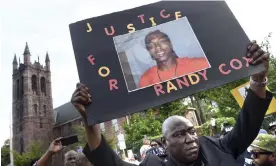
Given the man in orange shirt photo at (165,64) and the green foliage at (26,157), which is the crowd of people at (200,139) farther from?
the green foliage at (26,157)

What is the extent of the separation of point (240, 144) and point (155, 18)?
1.16 m

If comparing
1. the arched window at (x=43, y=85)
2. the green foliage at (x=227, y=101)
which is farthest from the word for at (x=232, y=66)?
the arched window at (x=43, y=85)

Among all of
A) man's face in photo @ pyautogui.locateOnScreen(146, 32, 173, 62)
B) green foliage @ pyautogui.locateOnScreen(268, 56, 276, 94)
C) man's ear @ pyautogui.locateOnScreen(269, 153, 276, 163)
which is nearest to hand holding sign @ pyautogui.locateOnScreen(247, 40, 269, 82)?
man's face in photo @ pyautogui.locateOnScreen(146, 32, 173, 62)

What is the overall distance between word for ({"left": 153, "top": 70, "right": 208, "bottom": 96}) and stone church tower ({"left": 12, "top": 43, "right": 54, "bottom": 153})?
2984 inches

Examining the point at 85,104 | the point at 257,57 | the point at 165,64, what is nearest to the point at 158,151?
the point at 165,64

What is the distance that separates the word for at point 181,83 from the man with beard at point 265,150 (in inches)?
55.9

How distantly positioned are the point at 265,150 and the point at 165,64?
5.54 feet

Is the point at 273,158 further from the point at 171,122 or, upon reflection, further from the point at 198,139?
the point at 171,122

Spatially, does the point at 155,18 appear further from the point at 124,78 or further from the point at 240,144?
the point at 240,144

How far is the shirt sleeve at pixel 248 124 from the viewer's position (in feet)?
6.81

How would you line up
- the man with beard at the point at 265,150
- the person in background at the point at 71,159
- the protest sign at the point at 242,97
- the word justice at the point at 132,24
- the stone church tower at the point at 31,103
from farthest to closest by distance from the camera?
1. the stone church tower at the point at 31,103
2. the protest sign at the point at 242,97
3. the person in background at the point at 71,159
4. the man with beard at the point at 265,150
5. the word justice at the point at 132,24

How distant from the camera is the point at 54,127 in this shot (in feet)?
259

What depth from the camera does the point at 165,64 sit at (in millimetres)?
2279

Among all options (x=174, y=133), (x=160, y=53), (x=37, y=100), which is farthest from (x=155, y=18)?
(x=37, y=100)
